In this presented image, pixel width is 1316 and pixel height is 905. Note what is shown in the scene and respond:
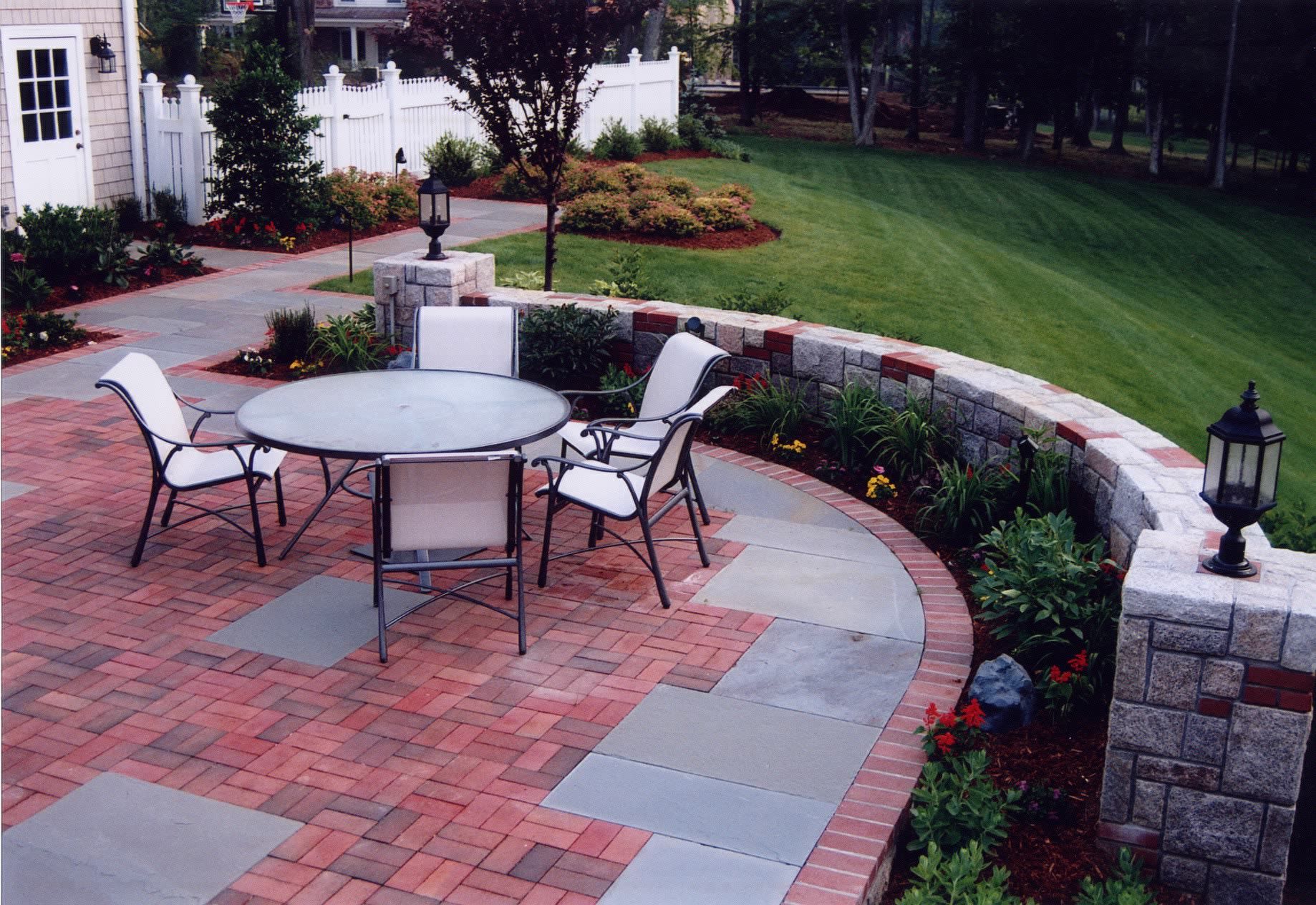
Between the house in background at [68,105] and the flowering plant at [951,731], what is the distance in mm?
11857

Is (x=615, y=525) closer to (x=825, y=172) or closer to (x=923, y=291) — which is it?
(x=923, y=291)

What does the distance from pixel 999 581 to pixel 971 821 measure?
145 centimetres

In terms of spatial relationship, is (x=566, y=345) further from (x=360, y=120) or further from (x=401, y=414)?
(x=360, y=120)

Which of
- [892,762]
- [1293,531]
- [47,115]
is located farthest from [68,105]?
[1293,531]

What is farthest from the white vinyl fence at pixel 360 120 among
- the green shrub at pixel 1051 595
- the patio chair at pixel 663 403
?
the green shrub at pixel 1051 595

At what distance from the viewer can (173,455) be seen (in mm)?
5973

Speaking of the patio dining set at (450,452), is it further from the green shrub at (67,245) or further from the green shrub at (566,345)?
the green shrub at (67,245)

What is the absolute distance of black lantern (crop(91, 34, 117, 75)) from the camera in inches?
562

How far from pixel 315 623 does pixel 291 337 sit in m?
4.16

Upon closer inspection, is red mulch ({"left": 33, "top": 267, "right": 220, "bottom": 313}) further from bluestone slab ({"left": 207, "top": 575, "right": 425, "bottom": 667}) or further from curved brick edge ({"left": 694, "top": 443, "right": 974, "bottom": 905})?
curved brick edge ({"left": 694, "top": 443, "right": 974, "bottom": 905})

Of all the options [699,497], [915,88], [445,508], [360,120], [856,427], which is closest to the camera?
[445,508]

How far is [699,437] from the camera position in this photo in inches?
313

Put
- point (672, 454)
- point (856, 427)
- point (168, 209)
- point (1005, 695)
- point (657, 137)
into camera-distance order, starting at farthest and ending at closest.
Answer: point (657, 137)
point (168, 209)
point (856, 427)
point (672, 454)
point (1005, 695)

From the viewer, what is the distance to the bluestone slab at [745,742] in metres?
4.35
